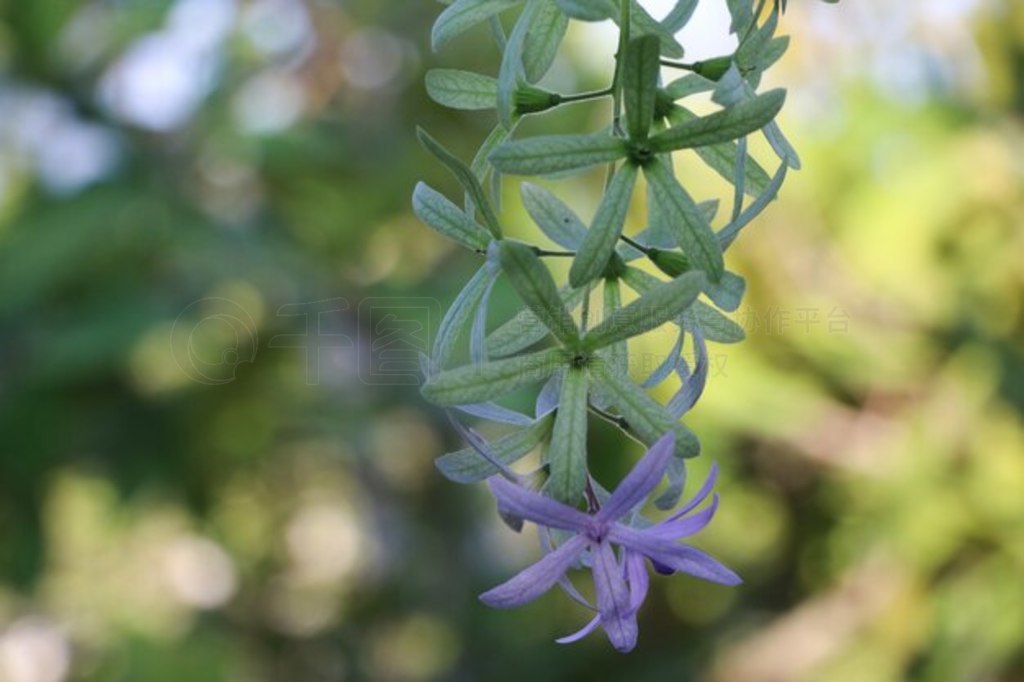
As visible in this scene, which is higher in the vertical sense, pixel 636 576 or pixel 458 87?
pixel 458 87

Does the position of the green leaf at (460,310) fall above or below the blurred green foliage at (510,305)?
above

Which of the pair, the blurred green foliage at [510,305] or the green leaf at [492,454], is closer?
the green leaf at [492,454]

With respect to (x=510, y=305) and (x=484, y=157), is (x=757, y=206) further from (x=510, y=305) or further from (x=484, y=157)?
(x=510, y=305)

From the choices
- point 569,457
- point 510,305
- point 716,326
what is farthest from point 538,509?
point 510,305

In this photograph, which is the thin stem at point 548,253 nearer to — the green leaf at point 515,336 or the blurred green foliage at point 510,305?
the green leaf at point 515,336

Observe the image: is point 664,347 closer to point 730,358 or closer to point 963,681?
point 730,358

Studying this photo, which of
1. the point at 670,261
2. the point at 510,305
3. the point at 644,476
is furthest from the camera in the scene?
the point at 510,305

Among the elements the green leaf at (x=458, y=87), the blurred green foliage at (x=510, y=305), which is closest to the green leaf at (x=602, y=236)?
the green leaf at (x=458, y=87)
